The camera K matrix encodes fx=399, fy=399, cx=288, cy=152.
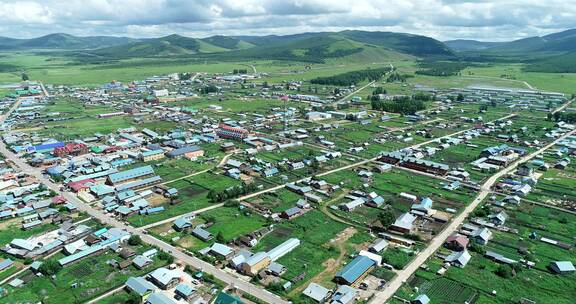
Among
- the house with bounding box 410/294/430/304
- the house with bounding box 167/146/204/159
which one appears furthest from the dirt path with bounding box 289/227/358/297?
the house with bounding box 167/146/204/159

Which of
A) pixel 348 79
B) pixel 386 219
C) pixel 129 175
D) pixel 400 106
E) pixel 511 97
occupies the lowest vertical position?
pixel 129 175

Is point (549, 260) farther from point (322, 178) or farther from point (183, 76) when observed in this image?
point (183, 76)

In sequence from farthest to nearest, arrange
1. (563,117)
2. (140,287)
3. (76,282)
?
(563,117)
(76,282)
(140,287)

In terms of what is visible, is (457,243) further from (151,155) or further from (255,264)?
(151,155)


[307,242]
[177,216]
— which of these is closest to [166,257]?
[177,216]

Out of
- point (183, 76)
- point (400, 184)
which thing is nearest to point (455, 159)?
point (400, 184)
